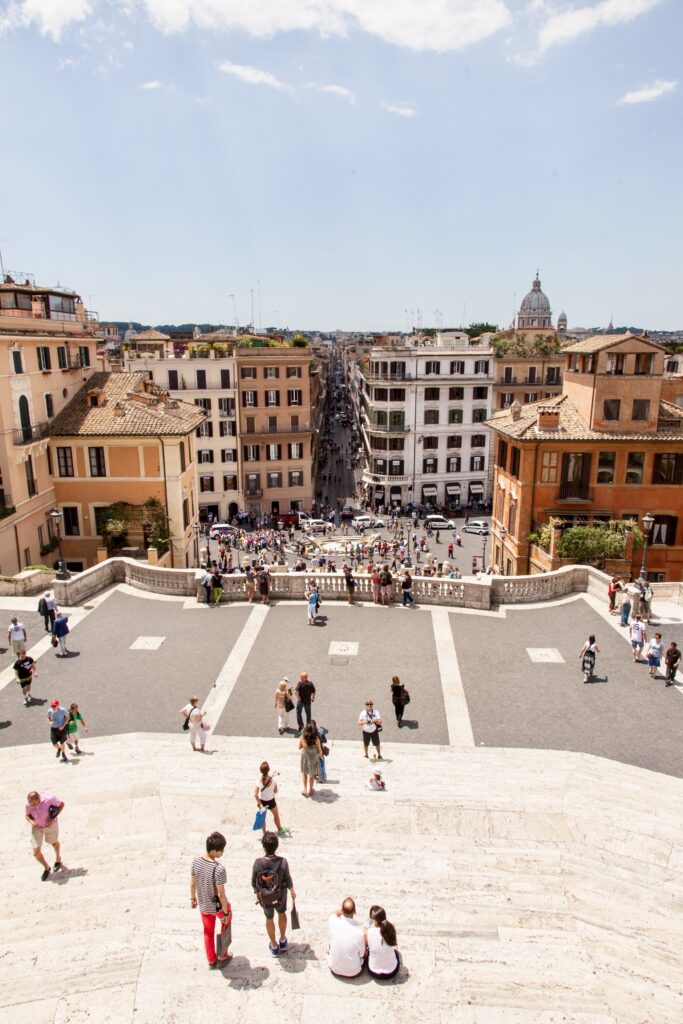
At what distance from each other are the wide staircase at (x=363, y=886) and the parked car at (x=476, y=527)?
47.4 meters

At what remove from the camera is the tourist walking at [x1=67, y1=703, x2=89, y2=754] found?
15.3 meters

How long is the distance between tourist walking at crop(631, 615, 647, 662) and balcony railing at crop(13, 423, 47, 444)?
27.7 m

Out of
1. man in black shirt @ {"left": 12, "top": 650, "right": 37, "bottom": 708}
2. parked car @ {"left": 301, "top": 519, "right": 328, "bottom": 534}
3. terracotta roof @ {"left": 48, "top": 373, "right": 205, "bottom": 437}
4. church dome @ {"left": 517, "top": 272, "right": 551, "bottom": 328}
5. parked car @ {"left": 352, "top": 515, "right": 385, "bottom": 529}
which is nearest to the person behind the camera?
man in black shirt @ {"left": 12, "top": 650, "right": 37, "bottom": 708}

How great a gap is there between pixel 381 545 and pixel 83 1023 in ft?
149

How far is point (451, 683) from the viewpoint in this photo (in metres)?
19.5

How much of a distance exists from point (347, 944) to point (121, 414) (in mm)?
32060

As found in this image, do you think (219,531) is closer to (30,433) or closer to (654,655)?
(30,433)

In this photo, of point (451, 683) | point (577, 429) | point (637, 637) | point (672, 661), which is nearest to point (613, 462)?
point (577, 429)

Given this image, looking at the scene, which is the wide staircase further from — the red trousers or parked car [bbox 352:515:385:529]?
parked car [bbox 352:515:385:529]

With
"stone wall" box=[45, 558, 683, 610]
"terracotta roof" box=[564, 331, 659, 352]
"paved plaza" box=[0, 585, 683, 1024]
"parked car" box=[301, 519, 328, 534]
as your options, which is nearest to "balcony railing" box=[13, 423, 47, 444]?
"stone wall" box=[45, 558, 683, 610]

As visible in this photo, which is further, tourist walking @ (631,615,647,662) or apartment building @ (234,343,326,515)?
apartment building @ (234,343,326,515)

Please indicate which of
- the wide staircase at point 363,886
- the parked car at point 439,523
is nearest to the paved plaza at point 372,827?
the wide staircase at point 363,886

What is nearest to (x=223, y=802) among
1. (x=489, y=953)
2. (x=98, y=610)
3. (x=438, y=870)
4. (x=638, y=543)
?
(x=438, y=870)

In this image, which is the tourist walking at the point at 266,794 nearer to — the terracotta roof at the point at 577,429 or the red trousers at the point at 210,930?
the red trousers at the point at 210,930
